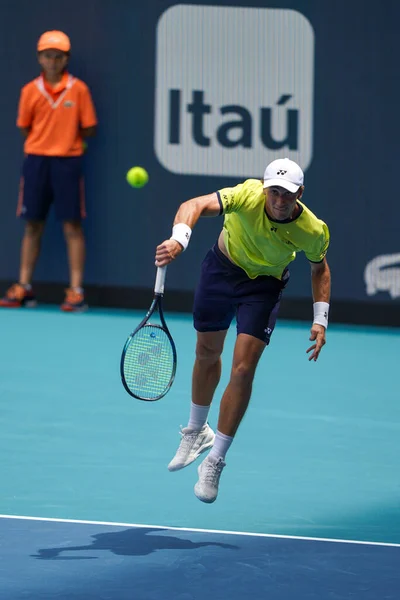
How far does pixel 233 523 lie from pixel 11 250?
640cm

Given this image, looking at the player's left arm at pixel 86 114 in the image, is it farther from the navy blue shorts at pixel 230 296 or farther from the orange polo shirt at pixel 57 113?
the navy blue shorts at pixel 230 296

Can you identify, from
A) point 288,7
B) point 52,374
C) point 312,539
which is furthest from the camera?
point 288,7

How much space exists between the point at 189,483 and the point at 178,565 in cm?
137

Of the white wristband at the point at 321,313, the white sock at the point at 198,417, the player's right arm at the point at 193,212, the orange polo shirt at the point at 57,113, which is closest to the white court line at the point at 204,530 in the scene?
the white sock at the point at 198,417

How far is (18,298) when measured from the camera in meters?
11.9

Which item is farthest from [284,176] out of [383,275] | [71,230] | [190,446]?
[71,230]

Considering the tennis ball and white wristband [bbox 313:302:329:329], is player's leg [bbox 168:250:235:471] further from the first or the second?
the tennis ball

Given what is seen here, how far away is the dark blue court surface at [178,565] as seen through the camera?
5.21m

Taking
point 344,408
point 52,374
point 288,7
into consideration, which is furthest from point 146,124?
point 344,408

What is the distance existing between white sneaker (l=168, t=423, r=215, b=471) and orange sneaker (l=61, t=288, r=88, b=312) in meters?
5.01

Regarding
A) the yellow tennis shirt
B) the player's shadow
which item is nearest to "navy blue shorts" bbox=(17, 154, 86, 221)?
the yellow tennis shirt

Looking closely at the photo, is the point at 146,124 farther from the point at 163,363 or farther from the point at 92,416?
the point at 163,363

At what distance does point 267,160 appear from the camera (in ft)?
37.8

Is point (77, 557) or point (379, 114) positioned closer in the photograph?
point (77, 557)
